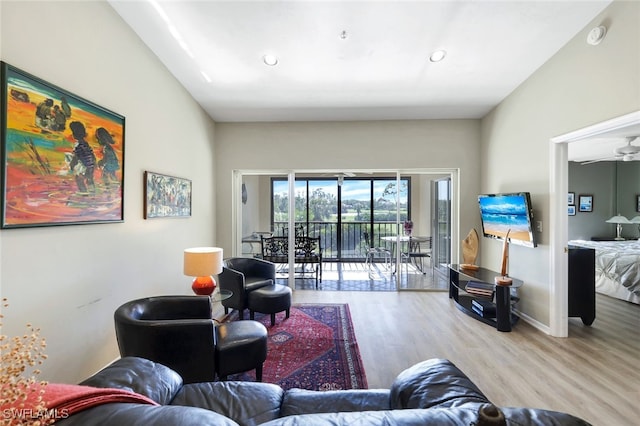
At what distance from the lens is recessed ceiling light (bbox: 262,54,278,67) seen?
3.00 meters

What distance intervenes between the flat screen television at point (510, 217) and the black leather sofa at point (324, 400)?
2590 millimetres

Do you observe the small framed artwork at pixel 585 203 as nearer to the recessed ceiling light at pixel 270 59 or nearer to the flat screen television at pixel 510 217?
the flat screen television at pixel 510 217

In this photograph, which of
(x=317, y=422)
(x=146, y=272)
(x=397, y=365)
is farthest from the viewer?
(x=146, y=272)

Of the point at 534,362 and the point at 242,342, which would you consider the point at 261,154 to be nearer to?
the point at 242,342

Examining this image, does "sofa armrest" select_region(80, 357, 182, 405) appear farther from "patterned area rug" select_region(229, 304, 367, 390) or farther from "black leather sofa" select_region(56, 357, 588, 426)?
"patterned area rug" select_region(229, 304, 367, 390)

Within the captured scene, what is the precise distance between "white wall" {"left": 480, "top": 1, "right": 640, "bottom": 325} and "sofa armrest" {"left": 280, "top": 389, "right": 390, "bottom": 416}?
2850 millimetres

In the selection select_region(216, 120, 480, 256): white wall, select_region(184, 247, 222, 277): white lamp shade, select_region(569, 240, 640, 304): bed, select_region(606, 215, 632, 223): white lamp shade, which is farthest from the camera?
select_region(606, 215, 632, 223): white lamp shade

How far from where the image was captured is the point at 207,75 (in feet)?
11.1

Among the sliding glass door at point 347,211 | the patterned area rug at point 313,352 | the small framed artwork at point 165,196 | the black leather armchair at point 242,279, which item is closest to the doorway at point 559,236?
the patterned area rug at point 313,352

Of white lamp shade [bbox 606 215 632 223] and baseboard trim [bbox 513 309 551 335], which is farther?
white lamp shade [bbox 606 215 632 223]

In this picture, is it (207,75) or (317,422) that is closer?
(317,422)

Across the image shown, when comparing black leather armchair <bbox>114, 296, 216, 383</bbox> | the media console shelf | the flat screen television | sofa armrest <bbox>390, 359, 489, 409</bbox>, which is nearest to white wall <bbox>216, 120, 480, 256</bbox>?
the flat screen television

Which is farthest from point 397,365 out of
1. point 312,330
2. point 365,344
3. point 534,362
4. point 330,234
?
point 330,234

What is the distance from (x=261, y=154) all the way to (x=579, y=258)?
458 centimetres
